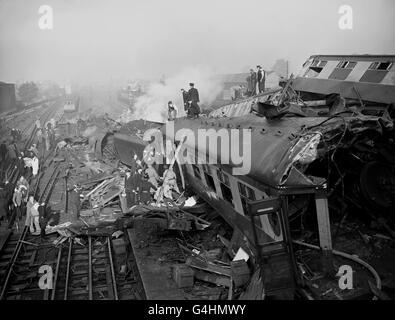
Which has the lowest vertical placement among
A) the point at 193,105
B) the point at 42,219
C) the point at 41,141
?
the point at 42,219

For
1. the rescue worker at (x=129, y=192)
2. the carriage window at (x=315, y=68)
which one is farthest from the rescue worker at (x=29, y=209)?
the carriage window at (x=315, y=68)

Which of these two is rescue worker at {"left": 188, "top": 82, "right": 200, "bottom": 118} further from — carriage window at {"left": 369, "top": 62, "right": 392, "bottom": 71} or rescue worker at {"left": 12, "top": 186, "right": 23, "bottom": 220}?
rescue worker at {"left": 12, "top": 186, "right": 23, "bottom": 220}

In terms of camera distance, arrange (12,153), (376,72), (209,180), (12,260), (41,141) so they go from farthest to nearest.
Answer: (41,141), (12,153), (376,72), (209,180), (12,260)

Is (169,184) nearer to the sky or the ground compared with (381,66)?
nearer to the ground

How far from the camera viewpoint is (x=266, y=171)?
6.75 metres

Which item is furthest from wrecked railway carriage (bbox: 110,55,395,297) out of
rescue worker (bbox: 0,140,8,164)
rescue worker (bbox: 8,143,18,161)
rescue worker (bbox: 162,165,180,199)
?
rescue worker (bbox: 8,143,18,161)

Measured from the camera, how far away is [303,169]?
21.2 feet

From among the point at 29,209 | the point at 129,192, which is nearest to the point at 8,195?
the point at 29,209

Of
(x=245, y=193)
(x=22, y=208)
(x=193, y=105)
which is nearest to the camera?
(x=245, y=193)

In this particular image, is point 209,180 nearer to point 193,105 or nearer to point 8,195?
point 193,105

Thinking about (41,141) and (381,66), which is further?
(41,141)

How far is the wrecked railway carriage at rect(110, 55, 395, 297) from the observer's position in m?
6.20

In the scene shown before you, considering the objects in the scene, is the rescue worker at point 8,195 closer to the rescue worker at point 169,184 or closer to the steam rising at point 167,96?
the rescue worker at point 169,184

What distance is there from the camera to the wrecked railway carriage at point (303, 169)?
20.3ft
